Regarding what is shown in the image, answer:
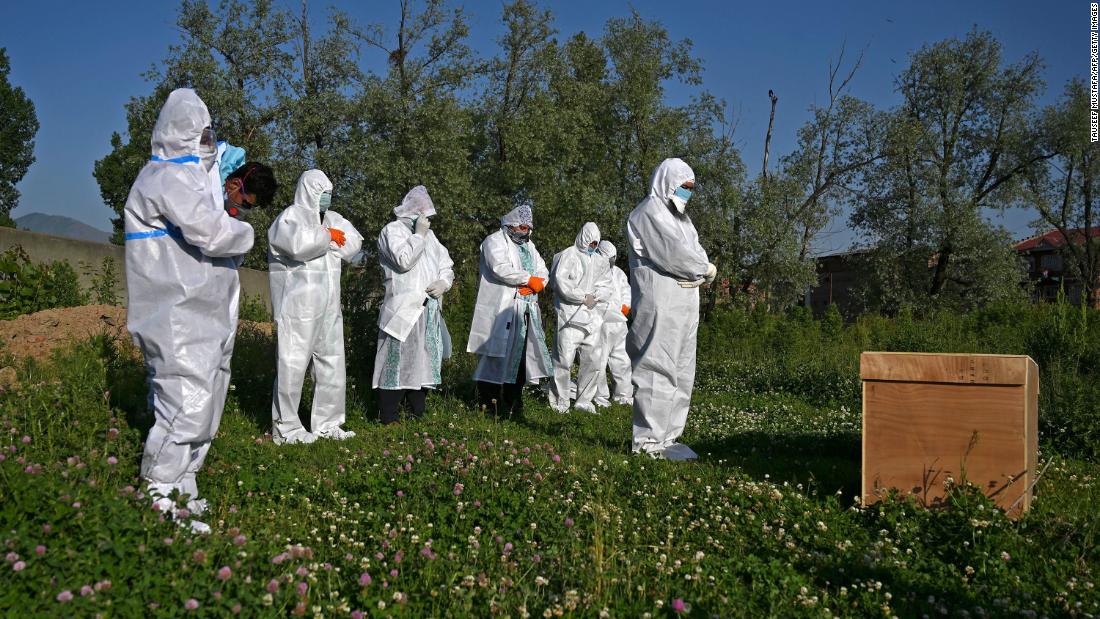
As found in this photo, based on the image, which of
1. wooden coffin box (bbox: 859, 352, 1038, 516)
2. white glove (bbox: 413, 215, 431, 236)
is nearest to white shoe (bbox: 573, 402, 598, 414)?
white glove (bbox: 413, 215, 431, 236)

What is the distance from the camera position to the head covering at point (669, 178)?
7039mm

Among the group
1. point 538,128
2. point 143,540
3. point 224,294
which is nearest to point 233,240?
point 224,294

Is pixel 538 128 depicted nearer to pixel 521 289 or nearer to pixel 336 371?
pixel 521 289

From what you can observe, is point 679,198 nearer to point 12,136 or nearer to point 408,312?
point 408,312

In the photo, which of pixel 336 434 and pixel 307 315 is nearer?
pixel 307 315

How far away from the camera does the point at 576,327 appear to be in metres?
11.2

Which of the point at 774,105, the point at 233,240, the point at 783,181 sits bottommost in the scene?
the point at 233,240

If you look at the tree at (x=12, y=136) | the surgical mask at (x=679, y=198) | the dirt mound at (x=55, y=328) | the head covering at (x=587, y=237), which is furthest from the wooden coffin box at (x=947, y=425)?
the tree at (x=12, y=136)

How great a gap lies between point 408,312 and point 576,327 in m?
3.34

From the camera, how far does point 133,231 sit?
14.9 feet

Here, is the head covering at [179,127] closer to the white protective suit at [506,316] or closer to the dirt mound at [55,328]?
the dirt mound at [55,328]

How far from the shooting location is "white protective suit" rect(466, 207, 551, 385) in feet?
31.2

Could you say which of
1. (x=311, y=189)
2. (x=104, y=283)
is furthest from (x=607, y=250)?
(x=104, y=283)

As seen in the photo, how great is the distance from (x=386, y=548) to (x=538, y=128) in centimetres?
2153
